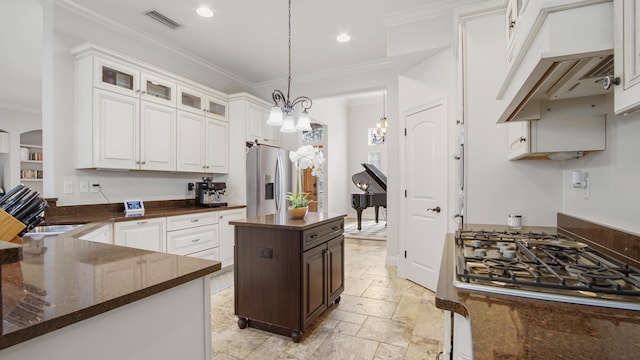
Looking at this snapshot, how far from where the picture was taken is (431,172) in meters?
3.29

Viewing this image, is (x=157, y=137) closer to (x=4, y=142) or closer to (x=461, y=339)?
(x=461, y=339)

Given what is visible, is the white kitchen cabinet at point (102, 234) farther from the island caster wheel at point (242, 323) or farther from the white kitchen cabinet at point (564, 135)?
the white kitchen cabinet at point (564, 135)

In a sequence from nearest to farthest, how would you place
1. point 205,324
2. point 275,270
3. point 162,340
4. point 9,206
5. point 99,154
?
point 162,340 < point 205,324 < point 9,206 < point 275,270 < point 99,154

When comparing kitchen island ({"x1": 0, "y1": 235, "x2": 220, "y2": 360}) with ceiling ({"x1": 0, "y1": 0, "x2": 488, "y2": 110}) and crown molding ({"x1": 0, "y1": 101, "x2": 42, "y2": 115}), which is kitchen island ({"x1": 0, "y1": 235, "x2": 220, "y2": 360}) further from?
crown molding ({"x1": 0, "y1": 101, "x2": 42, "y2": 115})

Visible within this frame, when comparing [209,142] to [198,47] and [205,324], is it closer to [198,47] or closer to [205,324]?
[198,47]

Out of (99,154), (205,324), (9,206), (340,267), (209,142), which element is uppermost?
(209,142)

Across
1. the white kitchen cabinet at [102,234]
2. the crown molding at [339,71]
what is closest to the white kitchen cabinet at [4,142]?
the crown molding at [339,71]

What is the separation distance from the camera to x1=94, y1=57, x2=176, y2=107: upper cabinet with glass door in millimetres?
2826

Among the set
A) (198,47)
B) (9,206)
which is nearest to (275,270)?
(9,206)

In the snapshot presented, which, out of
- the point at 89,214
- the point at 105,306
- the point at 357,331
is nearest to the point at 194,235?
the point at 89,214

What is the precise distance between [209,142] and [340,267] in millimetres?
2466

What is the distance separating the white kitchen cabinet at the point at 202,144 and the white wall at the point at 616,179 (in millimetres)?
3769

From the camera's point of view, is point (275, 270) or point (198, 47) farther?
point (198, 47)

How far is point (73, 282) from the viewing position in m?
0.87
